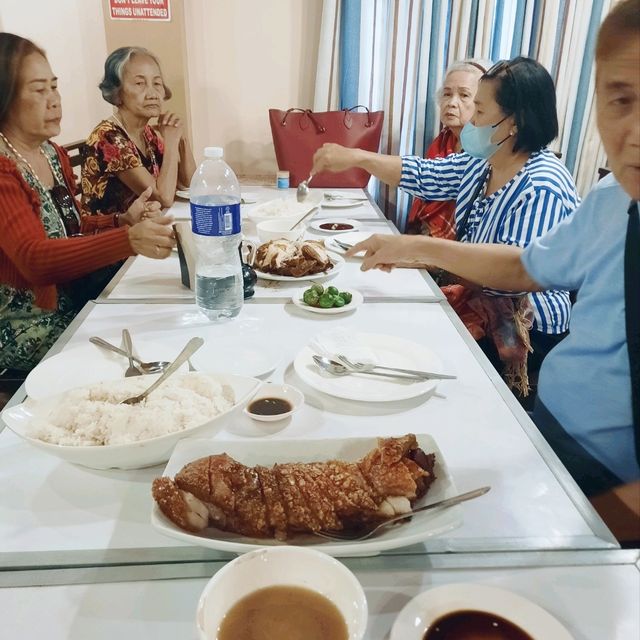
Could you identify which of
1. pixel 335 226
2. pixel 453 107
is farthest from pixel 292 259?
pixel 453 107

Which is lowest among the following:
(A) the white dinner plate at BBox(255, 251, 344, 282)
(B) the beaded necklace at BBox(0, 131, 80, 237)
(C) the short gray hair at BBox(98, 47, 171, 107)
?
(A) the white dinner plate at BBox(255, 251, 344, 282)

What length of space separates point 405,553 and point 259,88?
3635 millimetres

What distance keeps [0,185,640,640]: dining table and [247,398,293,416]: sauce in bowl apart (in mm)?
21

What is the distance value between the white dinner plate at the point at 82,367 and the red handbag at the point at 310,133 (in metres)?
2.34

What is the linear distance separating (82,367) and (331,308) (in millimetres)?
617

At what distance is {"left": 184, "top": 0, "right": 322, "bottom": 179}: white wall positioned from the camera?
3584mm

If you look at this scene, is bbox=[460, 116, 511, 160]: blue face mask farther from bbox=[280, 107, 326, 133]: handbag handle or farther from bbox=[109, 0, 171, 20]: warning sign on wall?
bbox=[109, 0, 171, 20]: warning sign on wall

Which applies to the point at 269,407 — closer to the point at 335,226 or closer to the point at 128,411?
the point at 128,411

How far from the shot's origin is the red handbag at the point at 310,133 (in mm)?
3355

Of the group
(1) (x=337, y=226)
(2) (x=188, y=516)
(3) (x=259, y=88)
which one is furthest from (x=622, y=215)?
Answer: (3) (x=259, y=88)

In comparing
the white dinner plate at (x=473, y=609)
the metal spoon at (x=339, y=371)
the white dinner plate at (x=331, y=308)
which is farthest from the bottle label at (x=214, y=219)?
the white dinner plate at (x=473, y=609)

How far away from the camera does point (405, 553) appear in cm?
70

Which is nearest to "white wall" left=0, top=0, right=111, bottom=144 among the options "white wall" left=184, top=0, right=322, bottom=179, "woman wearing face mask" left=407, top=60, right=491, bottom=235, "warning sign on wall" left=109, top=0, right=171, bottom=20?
"warning sign on wall" left=109, top=0, right=171, bottom=20

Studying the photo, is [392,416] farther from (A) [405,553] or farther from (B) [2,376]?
(B) [2,376]
